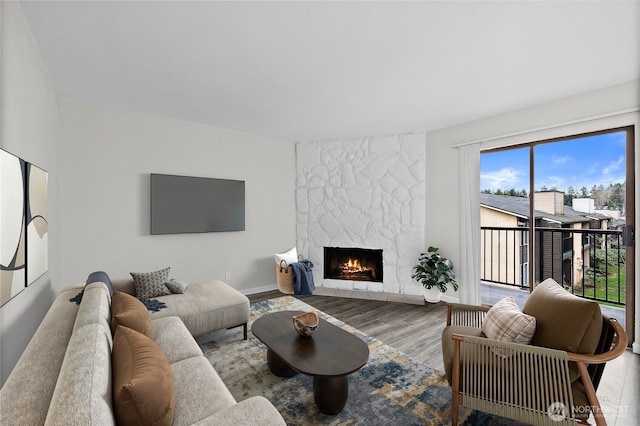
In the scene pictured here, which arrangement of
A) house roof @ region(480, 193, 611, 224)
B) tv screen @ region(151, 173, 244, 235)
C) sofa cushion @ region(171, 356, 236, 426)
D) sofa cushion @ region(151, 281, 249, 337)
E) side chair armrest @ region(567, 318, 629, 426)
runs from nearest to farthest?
sofa cushion @ region(171, 356, 236, 426) < side chair armrest @ region(567, 318, 629, 426) < sofa cushion @ region(151, 281, 249, 337) < house roof @ region(480, 193, 611, 224) < tv screen @ region(151, 173, 244, 235)

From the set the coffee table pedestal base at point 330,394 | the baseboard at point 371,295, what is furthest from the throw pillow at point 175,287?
the baseboard at point 371,295

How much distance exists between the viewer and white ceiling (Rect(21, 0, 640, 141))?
1.71 m

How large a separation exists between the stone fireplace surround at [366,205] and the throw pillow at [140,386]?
3378 millimetres

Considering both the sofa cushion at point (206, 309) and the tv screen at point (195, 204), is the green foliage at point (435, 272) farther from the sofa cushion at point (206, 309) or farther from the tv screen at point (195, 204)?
the tv screen at point (195, 204)

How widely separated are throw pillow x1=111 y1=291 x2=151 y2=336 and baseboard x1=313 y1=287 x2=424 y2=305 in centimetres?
290

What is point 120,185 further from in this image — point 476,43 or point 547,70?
point 547,70

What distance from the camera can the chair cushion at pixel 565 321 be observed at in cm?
149

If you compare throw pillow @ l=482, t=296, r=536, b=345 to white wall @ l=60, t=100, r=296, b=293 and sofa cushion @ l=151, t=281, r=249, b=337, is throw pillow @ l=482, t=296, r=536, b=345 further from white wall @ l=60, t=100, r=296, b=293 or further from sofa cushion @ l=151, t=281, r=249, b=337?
white wall @ l=60, t=100, r=296, b=293

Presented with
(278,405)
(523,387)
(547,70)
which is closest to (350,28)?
(547,70)

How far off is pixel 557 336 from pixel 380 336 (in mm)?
1628

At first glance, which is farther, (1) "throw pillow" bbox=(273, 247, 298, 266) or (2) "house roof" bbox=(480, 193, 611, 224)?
(1) "throw pillow" bbox=(273, 247, 298, 266)

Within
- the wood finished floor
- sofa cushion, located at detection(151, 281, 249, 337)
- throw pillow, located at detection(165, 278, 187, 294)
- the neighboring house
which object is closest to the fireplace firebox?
the wood finished floor

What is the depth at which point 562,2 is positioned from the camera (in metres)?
1.64

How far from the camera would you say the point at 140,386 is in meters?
1.03
